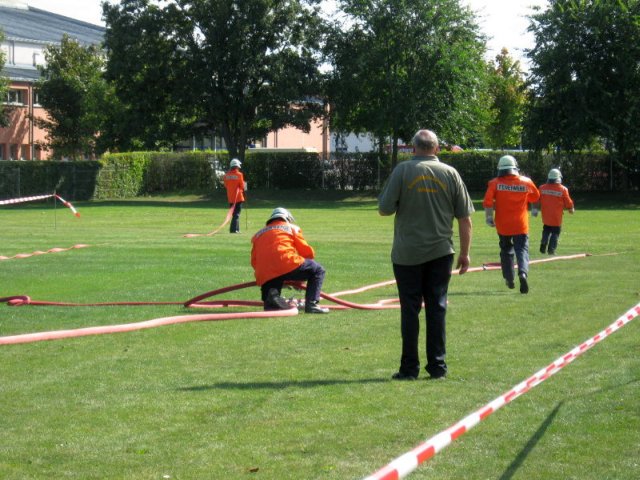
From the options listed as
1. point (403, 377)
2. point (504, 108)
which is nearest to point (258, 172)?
point (504, 108)

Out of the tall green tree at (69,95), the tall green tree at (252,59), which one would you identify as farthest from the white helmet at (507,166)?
the tall green tree at (69,95)

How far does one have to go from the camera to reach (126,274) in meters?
16.9

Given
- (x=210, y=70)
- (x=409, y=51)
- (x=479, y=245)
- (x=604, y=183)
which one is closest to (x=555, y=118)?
(x=604, y=183)

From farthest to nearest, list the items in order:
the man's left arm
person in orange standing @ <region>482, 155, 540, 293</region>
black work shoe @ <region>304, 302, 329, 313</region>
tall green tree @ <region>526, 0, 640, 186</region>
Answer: tall green tree @ <region>526, 0, 640, 186</region>, person in orange standing @ <region>482, 155, 540, 293</region>, black work shoe @ <region>304, 302, 329, 313</region>, the man's left arm

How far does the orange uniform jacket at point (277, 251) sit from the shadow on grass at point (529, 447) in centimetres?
526

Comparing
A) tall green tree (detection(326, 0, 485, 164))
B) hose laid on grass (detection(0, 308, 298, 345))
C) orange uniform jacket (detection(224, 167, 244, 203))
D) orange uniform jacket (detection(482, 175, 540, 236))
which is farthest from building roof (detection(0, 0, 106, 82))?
hose laid on grass (detection(0, 308, 298, 345))

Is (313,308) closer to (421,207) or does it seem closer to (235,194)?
(421,207)

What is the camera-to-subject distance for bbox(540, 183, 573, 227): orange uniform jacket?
20969 mm

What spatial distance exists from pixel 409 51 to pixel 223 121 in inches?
417

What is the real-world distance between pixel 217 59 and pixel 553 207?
118ft

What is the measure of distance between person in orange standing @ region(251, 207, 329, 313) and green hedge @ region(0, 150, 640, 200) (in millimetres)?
40223

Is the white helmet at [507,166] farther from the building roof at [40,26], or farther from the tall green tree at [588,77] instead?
the building roof at [40,26]

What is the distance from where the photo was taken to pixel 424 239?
8.34 meters

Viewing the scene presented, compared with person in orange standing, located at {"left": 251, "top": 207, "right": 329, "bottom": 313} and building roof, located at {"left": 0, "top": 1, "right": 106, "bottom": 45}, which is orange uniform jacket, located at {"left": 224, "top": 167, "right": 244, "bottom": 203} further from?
building roof, located at {"left": 0, "top": 1, "right": 106, "bottom": 45}
